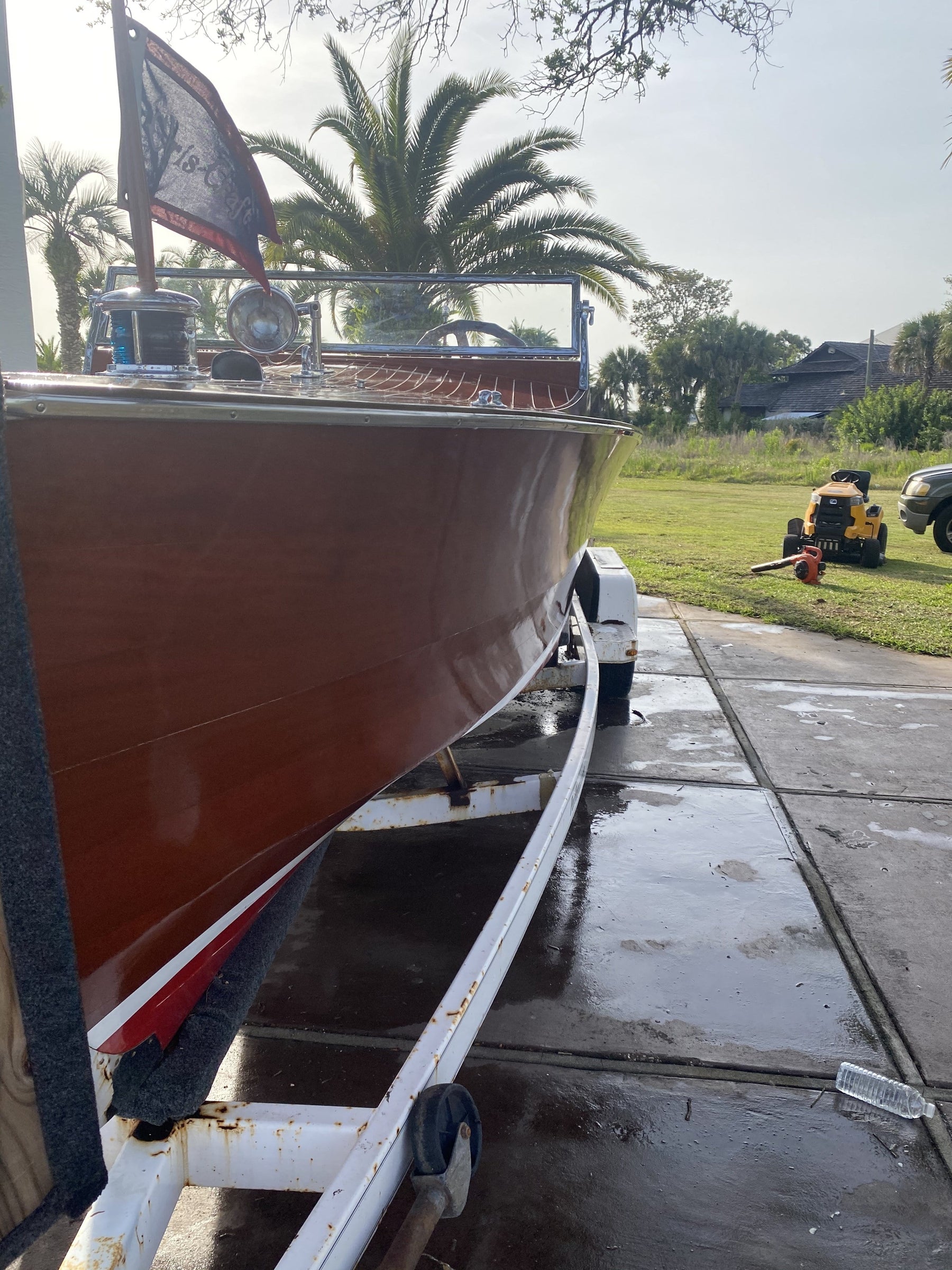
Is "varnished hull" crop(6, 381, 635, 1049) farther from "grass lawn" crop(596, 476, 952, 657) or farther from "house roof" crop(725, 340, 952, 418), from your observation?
"house roof" crop(725, 340, 952, 418)

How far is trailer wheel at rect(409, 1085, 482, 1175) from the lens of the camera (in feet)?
4.46

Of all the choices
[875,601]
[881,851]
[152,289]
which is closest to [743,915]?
[881,851]

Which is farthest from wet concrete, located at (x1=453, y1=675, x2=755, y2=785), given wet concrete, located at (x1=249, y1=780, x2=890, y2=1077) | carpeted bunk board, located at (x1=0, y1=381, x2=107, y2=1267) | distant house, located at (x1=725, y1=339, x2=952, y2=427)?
distant house, located at (x1=725, y1=339, x2=952, y2=427)

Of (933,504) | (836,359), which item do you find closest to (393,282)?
(933,504)

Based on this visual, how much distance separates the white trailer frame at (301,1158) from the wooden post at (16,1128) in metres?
0.16

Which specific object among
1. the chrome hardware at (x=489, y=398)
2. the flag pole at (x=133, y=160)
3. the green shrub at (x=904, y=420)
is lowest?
the chrome hardware at (x=489, y=398)

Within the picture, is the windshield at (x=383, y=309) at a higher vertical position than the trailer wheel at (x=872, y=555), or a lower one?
higher

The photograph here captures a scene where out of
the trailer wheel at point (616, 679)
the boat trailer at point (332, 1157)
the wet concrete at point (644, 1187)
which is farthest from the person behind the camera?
the trailer wheel at point (616, 679)

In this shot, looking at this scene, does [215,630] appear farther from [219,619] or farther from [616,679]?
[616,679]

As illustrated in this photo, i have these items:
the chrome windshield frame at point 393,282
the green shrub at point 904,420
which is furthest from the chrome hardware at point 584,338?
the green shrub at point 904,420

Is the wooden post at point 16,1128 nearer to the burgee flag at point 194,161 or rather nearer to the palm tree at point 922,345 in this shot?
the burgee flag at point 194,161

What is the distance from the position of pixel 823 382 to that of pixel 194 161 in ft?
150

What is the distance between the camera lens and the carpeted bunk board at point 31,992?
3.16 ft

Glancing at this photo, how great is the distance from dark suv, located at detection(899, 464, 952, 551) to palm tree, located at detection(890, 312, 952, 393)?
2660cm
